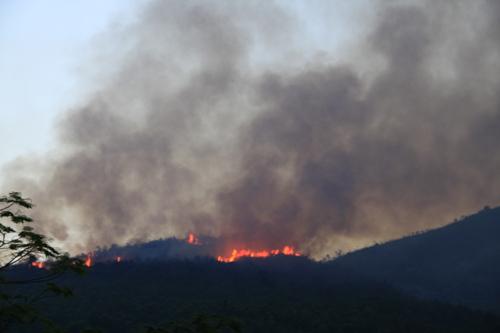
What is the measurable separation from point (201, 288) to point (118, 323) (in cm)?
4496

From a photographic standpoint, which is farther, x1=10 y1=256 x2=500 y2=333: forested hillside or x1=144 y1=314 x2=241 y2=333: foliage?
x1=10 y1=256 x2=500 y2=333: forested hillside

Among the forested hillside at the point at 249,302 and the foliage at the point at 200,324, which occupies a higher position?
the forested hillside at the point at 249,302

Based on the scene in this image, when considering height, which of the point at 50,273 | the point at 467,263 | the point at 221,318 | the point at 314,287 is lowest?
the point at 221,318

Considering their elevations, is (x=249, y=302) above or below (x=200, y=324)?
above

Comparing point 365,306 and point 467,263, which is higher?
point 467,263

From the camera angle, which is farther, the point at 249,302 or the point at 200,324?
the point at 249,302

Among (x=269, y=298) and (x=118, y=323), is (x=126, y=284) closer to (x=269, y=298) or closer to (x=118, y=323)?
(x=118, y=323)

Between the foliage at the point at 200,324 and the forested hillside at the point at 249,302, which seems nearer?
the foliage at the point at 200,324

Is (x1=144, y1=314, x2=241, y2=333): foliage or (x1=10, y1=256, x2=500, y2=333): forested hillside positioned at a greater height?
(x1=10, y1=256, x2=500, y2=333): forested hillside

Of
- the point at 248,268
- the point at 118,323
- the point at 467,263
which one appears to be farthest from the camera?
the point at 467,263

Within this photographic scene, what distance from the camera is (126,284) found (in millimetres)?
142625

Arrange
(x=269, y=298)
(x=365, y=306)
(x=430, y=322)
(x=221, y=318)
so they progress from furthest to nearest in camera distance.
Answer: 1. (x=269, y=298)
2. (x=365, y=306)
3. (x=430, y=322)
4. (x=221, y=318)

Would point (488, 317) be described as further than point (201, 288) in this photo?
No

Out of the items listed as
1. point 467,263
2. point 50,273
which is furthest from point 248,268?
point 50,273
